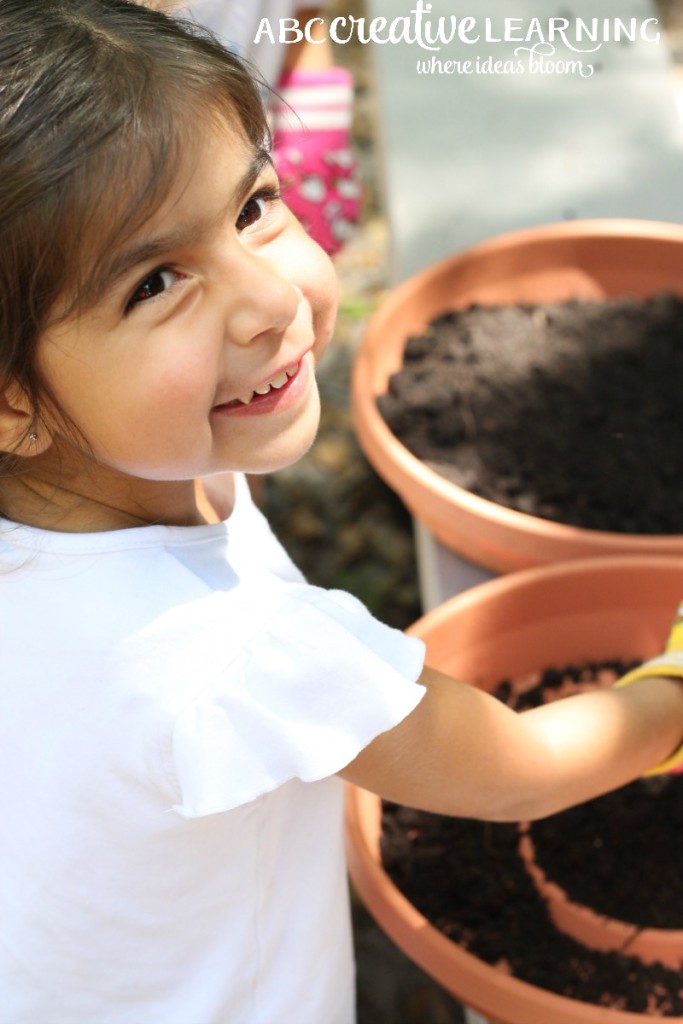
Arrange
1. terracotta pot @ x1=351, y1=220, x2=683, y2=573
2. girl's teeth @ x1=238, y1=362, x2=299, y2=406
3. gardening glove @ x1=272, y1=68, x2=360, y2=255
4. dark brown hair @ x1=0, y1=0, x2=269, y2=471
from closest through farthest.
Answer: dark brown hair @ x1=0, y1=0, x2=269, y2=471 < girl's teeth @ x1=238, y1=362, x2=299, y2=406 < terracotta pot @ x1=351, y1=220, x2=683, y2=573 < gardening glove @ x1=272, y1=68, x2=360, y2=255

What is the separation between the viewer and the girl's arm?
0.83m

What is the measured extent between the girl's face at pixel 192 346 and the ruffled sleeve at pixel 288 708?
12cm

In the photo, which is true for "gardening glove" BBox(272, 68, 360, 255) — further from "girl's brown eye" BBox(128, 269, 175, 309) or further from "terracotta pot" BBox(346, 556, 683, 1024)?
"girl's brown eye" BBox(128, 269, 175, 309)

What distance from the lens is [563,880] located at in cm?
120

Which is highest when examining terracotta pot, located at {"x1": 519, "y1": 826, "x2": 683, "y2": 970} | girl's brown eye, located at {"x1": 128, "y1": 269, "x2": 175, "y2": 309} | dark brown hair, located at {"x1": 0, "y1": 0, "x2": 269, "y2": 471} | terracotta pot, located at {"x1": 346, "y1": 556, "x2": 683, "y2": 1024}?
dark brown hair, located at {"x1": 0, "y1": 0, "x2": 269, "y2": 471}

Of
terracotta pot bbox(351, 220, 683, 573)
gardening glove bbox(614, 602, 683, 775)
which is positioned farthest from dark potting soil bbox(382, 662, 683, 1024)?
terracotta pot bbox(351, 220, 683, 573)

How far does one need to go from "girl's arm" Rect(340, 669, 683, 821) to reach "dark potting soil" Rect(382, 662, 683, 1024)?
0.22 metres

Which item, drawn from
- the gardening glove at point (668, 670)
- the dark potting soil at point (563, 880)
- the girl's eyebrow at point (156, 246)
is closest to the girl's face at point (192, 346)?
the girl's eyebrow at point (156, 246)

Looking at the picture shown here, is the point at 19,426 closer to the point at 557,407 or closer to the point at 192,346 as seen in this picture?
the point at 192,346

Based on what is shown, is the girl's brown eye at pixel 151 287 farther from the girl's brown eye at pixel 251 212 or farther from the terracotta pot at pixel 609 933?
the terracotta pot at pixel 609 933

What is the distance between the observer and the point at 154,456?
78 cm

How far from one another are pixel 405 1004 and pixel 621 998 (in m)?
0.51

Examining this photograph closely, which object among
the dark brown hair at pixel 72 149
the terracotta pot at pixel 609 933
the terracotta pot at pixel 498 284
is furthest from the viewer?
the terracotta pot at pixel 498 284

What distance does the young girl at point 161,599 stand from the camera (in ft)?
2.33
